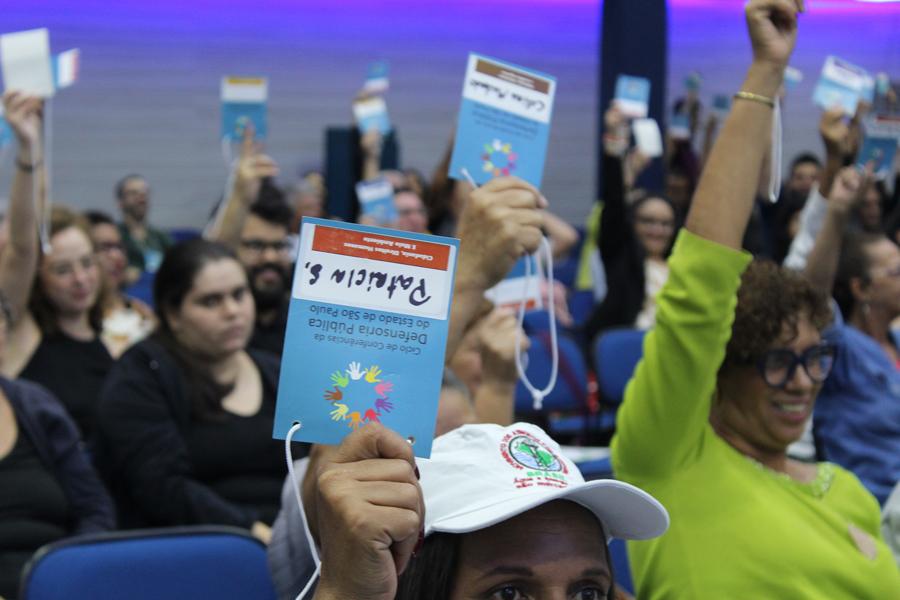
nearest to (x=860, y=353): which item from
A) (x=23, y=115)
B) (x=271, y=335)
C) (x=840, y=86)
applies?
(x=840, y=86)

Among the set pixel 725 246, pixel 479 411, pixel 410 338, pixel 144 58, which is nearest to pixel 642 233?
pixel 479 411

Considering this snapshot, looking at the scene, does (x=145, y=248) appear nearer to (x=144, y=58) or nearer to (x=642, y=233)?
(x=144, y=58)

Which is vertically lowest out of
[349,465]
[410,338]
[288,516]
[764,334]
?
[288,516]

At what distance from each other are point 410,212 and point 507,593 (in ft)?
15.3

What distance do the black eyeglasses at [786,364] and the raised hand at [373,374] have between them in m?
1.23

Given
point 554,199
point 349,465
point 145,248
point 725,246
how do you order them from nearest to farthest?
point 349,465, point 725,246, point 145,248, point 554,199

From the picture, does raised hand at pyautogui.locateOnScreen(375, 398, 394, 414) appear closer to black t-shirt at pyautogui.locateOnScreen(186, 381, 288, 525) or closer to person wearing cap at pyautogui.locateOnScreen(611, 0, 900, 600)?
person wearing cap at pyautogui.locateOnScreen(611, 0, 900, 600)

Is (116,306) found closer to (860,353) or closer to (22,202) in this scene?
(22,202)

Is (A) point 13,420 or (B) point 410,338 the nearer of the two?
(B) point 410,338

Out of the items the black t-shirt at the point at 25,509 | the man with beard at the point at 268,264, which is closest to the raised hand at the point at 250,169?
the man with beard at the point at 268,264

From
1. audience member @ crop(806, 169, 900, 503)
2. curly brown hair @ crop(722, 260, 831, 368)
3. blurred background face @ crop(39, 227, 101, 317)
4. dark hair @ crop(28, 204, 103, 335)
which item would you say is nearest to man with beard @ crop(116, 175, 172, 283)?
dark hair @ crop(28, 204, 103, 335)

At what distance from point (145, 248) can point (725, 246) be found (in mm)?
6490

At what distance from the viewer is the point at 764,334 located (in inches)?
88.5

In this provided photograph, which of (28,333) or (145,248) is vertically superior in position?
(28,333)
